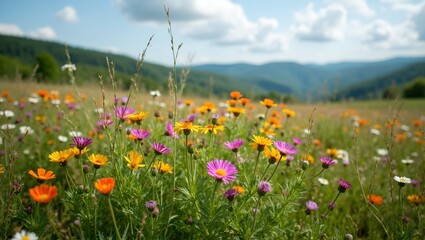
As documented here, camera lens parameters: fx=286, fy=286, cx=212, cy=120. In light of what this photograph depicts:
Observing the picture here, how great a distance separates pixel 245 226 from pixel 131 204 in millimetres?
787

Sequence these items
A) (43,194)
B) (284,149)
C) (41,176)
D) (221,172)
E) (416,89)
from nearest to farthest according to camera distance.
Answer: (43,194)
(41,176)
(221,172)
(284,149)
(416,89)

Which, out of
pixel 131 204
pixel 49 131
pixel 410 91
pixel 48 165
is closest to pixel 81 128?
pixel 49 131

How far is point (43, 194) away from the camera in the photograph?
1254 mm

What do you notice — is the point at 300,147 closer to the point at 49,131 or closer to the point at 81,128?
the point at 81,128

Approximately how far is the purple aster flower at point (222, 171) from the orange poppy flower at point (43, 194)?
0.75 metres

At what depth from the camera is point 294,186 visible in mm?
1885

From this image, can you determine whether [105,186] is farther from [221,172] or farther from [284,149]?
[284,149]

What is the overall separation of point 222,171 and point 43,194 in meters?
0.90


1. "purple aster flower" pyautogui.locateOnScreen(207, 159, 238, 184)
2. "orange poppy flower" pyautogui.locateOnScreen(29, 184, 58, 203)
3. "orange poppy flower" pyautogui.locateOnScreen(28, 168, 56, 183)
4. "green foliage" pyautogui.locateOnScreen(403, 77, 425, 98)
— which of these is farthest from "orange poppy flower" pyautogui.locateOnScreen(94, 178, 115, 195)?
"green foliage" pyautogui.locateOnScreen(403, 77, 425, 98)

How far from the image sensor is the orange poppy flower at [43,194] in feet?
3.89

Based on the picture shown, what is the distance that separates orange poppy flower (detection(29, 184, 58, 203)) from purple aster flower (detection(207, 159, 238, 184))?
2.47ft

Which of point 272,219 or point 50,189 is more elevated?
point 50,189

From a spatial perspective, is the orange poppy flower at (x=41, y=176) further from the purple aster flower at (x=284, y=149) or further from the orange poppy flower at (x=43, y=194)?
the purple aster flower at (x=284, y=149)

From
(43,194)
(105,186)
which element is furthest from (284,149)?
(43,194)
